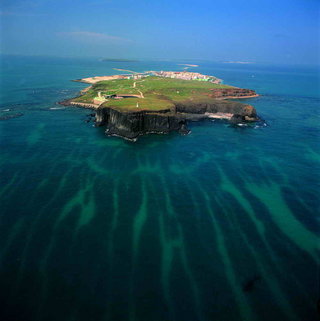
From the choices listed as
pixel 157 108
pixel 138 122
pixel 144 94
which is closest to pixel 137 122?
pixel 138 122

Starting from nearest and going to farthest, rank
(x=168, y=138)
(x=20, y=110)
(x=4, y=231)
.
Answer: (x=4, y=231) < (x=168, y=138) < (x=20, y=110)

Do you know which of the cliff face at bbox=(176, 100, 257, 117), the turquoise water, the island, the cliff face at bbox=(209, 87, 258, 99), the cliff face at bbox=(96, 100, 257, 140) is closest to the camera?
the turquoise water

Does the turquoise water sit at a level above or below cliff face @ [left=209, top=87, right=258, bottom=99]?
below

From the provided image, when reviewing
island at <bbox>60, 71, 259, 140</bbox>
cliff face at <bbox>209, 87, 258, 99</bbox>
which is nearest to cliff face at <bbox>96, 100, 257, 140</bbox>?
island at <bbox>60, 71, 259, 140</bbox>

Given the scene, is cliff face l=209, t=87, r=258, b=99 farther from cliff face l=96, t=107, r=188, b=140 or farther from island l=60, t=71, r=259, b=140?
cliff face l=96, t=107, r=188, b=140

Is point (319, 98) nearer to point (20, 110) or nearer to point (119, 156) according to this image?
point (119, 156)

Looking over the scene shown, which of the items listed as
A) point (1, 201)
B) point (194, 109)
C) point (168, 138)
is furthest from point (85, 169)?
point (194, 109)

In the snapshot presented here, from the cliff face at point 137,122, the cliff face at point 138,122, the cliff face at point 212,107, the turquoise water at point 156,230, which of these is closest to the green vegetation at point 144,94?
the cliff face at point 138,122

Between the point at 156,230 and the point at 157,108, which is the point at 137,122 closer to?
the point at 157,108

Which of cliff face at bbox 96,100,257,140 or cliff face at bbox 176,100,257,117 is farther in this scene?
cliff face at bbox 176,100,257,117
